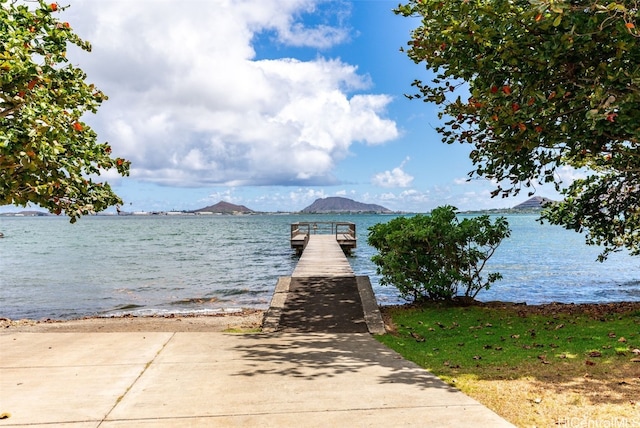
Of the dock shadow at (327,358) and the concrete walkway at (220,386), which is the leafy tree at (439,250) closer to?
the dock shadow at (327,358)

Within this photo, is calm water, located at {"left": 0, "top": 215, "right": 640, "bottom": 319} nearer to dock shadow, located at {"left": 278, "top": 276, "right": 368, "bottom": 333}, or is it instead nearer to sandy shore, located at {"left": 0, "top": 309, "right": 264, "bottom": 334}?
sandy shore, located at {"left": 0, "top": 309, "right": 264, "bottom": 334}

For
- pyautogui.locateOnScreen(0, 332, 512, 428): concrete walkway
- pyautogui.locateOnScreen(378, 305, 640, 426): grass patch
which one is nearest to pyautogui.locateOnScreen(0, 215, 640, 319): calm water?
pyautogui.locateOnScreen(378, 305, 640, 426): grass patch

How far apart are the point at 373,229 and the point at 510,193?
4193 mm

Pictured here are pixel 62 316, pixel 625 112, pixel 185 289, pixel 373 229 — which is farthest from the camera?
pixel 185 289

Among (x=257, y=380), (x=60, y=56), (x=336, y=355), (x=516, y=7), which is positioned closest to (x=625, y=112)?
(x=516, y=7)

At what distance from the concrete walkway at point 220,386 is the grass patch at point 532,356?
50cm

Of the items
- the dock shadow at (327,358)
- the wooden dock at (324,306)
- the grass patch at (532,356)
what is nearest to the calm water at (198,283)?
the wooden dock at (324,306)

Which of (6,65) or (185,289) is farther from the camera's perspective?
(185,289)

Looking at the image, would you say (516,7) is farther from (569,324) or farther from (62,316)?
(62,316)

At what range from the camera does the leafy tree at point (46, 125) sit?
550 cm

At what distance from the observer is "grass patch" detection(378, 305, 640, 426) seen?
197 inches

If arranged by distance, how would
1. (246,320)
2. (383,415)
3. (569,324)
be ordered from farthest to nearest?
1. (246,320)
2. (569,324)
3. (383,415)

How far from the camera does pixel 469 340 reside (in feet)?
28.6

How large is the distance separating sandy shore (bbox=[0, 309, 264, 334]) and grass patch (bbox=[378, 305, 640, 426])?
409 cm
